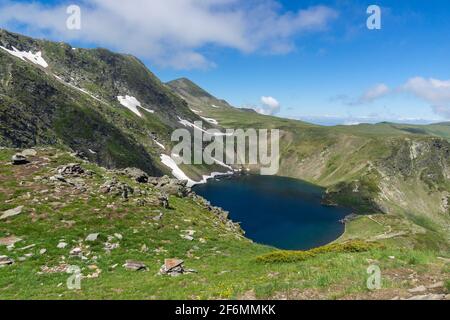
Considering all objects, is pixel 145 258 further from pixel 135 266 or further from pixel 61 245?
pixel 61 245

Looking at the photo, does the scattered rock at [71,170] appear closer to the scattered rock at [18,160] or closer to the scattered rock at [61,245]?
the scattered rock at [18,160]

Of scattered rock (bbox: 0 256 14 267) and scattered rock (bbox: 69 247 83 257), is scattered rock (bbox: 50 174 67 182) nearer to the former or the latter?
scattered rock (bbox: 69 247 83 257)

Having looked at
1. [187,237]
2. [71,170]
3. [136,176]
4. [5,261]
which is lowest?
[187,237]

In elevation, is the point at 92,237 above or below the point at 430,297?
below

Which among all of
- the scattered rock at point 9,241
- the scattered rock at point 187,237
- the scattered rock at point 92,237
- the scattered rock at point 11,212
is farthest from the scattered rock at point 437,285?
the scattered rock at point 11,212

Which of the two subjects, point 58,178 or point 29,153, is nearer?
point 58,178

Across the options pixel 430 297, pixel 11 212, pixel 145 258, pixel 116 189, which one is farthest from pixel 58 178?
pixel 430 297

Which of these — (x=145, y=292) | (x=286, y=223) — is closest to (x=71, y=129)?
(x=286, y=223)

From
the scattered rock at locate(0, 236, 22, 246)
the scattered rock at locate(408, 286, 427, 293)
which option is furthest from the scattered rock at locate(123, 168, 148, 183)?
the scattered rock at locate(408, 286, 427, 293)
